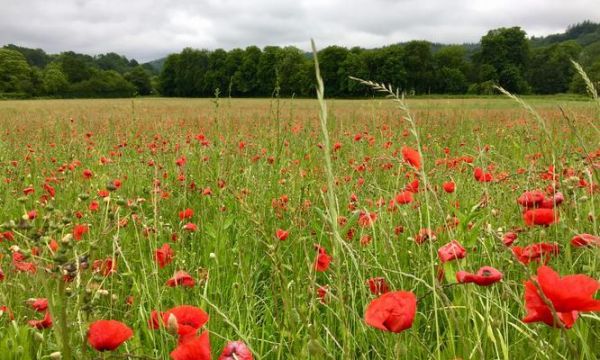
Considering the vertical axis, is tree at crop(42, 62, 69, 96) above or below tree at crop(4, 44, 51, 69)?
below

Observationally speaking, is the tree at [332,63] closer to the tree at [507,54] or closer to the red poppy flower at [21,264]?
the tree at [507,54]

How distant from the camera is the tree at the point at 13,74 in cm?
5728

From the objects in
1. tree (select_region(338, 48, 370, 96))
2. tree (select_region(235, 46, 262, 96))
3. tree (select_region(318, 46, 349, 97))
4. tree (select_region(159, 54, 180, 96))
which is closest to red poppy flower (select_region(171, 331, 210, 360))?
tree (select_region(338, 48, 370, 96))

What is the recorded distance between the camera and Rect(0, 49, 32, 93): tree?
188ft

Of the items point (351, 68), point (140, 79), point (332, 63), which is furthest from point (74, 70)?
point (351, 68)

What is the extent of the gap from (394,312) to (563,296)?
0.83 ft

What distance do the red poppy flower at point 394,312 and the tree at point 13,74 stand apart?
6526cm

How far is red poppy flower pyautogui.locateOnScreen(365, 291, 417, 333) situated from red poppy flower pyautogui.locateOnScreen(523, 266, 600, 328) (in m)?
0.18

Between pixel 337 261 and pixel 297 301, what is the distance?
864mm

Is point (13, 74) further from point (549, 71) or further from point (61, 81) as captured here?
point (549, 71)

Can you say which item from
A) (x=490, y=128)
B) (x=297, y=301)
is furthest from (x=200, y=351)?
(x=490, y=128)

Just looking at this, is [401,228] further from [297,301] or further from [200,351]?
[200,351]

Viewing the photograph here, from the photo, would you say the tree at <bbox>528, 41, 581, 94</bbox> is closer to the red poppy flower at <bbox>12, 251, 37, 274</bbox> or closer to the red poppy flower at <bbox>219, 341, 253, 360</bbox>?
the red poppy flower at <bbox>12, 251, 37, 274</bbox>

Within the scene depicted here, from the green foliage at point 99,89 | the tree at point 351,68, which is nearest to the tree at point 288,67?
the tree at point 351,68
